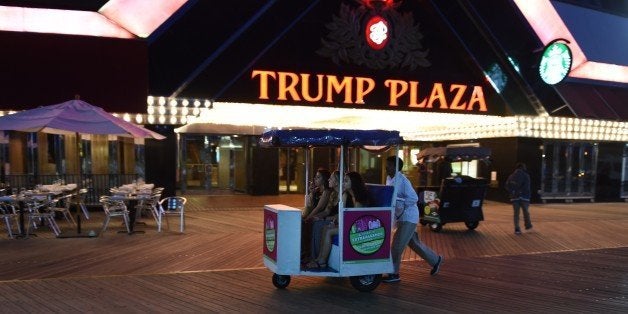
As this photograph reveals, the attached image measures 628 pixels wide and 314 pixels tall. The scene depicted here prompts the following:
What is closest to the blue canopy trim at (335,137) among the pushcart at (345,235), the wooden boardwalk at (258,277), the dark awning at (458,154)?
the pushcart at (345,235)

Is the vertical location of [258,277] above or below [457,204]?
below

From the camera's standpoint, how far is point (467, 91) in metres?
16.6

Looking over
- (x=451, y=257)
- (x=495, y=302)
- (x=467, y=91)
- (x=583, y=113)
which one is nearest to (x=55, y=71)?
(x=451, y=257)

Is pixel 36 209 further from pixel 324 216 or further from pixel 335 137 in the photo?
pixel 335 137

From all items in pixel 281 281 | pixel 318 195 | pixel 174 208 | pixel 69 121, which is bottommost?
pixel 281 281

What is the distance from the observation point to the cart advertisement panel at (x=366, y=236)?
6230 mm

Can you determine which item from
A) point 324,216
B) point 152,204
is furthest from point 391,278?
point 152,204

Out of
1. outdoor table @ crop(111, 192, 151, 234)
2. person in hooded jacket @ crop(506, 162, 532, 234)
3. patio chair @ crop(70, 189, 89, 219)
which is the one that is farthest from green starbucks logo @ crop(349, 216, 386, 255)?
person in hooded jacket @ crop(506, 162, 532, 234)

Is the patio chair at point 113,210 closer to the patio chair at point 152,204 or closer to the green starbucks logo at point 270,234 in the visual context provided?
the patio chair at point 152,204

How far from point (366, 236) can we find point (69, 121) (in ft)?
18.8

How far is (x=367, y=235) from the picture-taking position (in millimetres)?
6340

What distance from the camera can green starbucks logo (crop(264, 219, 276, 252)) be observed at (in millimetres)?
6426

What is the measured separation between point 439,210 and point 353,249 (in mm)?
5512

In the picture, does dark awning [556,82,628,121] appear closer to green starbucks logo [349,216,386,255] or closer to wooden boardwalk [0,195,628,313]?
wooden boardwalk [0,195,628,313]
